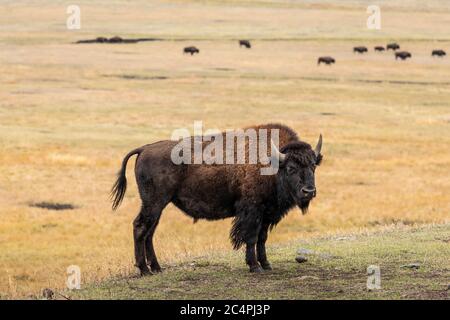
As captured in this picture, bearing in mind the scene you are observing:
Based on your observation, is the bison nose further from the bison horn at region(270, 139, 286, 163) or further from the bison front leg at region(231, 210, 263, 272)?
the bison front leg at region(231, 210, 263, 272)

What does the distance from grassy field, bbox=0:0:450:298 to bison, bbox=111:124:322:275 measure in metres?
0.65

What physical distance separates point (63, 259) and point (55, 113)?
89.7 ft

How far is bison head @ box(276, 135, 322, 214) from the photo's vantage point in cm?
1022

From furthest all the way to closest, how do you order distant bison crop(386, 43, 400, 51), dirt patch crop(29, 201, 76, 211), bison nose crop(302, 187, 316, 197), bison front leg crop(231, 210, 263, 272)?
distant bison crop(386, 43, 400, 51), dirt patch crop(29, 201, 76, 211), bison front leg crop(231, 210, 263, 272), bison nose crop(302, 187, 316, 197)

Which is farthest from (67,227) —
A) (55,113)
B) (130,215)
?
(55,113)

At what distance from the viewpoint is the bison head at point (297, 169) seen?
402 inches

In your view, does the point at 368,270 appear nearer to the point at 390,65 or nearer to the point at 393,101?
the point at 393,101

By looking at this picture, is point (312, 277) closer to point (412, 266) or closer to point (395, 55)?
point (412, 266)

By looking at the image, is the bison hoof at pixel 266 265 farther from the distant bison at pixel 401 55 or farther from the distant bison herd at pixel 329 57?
the distant bison at pixel 401 55

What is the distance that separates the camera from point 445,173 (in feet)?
96.4

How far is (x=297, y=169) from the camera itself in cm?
1030

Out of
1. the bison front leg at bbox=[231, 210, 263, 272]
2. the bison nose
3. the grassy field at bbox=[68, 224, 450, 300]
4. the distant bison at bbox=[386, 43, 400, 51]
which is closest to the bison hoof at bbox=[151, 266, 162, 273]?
the grassy field at bbox=[68, 224, 450, 300]

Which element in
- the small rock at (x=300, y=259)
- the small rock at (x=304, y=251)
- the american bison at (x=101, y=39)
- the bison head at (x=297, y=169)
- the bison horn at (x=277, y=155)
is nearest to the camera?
the bison head at (x=297, y=169)

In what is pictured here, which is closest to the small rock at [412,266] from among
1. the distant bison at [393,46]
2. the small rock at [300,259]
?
the small rock at [300,259]
